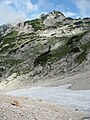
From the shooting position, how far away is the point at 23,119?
30.2m

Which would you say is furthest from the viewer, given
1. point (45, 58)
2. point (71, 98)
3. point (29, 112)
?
point (45, 58)

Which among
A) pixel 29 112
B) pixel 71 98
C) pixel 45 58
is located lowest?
pixel 71 98

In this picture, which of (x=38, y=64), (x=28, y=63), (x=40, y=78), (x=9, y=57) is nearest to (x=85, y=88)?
(x=40, y=78)

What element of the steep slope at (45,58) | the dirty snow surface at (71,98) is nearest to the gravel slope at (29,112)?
the dirty snow surface at (71,98)

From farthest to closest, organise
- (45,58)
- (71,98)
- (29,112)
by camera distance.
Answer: (45,58), (71,98), (29,112)

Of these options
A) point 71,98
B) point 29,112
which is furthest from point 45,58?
point 29,112

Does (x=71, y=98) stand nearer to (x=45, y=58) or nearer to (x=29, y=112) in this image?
(x=29, y=112)

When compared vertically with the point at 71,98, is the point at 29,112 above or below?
above

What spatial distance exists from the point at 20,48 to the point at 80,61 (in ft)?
222

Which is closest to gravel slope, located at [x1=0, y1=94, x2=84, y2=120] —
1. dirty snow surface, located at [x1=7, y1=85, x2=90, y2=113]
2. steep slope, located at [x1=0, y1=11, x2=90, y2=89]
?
dirty snow surface, located at [x1=7, y1=85, x2=90, y2=113]

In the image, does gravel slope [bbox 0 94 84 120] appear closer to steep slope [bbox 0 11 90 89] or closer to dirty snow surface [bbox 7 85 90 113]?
dirty snow surface [bbox 7 85 90 113]

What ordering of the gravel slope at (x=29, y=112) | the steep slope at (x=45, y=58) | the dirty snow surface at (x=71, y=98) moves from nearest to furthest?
1. the gravel slope at (x=29, y=112)
2. the dirty snow surface at (x=71, y=98)
3. the steep slope at (x=45, y=58)

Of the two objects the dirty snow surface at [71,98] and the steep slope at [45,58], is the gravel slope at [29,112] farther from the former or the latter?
the steep slope at [45,58]

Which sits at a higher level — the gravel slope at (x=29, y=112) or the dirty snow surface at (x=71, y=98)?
the gravel slope at (x=29, y=112)
